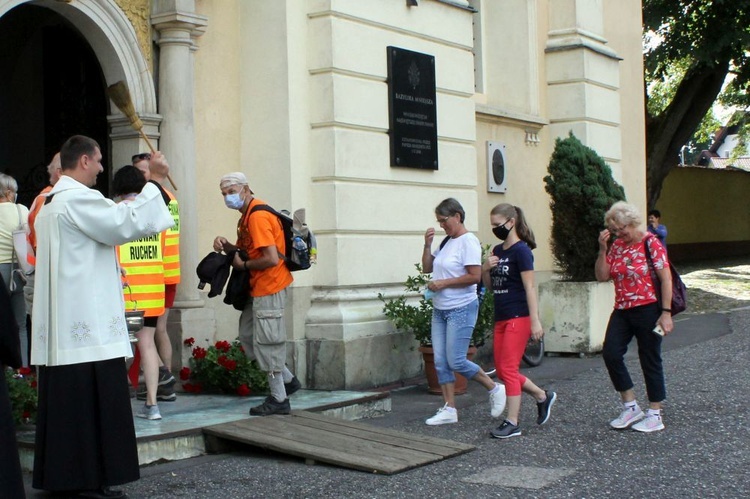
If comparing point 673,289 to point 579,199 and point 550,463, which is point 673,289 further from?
point 579,199

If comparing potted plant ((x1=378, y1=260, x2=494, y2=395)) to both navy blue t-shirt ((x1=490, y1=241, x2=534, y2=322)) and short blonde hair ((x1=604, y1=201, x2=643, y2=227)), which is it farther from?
short blonde hair ((x1=604, y1=201, x2=643, y2=227))

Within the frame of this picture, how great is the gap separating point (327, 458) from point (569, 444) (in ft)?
5.47

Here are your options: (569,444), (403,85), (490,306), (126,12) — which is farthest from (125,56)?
(569,444)

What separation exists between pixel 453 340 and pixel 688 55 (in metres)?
13.9

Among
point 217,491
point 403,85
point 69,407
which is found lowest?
point 217,491

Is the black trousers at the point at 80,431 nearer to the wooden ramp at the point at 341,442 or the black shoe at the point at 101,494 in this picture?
the black shoe at the point at 101,494

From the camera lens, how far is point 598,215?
11.8m

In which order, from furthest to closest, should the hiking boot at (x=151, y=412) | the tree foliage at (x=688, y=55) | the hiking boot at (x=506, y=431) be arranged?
the tree foliage at (x=688, y=55)
the hiking boot at (x=506, y=431)
the hiking boot at (x=151, y=412)

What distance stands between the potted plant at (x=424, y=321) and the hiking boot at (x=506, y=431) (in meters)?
2.00

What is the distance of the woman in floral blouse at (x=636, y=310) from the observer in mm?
7523

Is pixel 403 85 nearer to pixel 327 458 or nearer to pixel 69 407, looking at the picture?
pixel 327 458

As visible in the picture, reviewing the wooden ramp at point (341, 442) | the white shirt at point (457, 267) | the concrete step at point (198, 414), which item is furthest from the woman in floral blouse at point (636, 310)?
the concrete step at point (198, 414)

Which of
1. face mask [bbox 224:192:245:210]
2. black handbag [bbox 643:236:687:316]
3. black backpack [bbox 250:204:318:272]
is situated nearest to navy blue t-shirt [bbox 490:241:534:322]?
black handbag [bbox 643:236:687:316]

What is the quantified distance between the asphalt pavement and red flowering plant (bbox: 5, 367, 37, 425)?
0.97m
